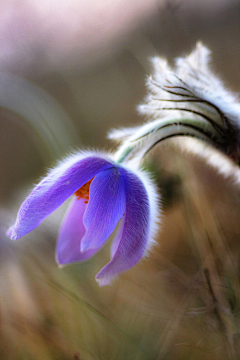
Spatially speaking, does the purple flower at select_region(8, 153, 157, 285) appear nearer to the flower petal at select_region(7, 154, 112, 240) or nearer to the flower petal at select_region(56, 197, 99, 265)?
the flower petal at select_region(7, 154, 112, 240)

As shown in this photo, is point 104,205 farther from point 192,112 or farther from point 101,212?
point 192,112

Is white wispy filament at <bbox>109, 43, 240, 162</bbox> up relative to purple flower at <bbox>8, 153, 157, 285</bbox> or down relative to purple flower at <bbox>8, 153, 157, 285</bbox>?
up

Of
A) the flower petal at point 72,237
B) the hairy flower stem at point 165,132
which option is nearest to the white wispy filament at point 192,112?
the hairy flower stem at point 165,132

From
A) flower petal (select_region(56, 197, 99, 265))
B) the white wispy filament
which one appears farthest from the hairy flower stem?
flower petal (select_region(56, 197, 99, 265))

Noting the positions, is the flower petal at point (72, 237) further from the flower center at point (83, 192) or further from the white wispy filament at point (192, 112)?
the white wispy filament at point (192, 112)

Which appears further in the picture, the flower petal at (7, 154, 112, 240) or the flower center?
the flower center
